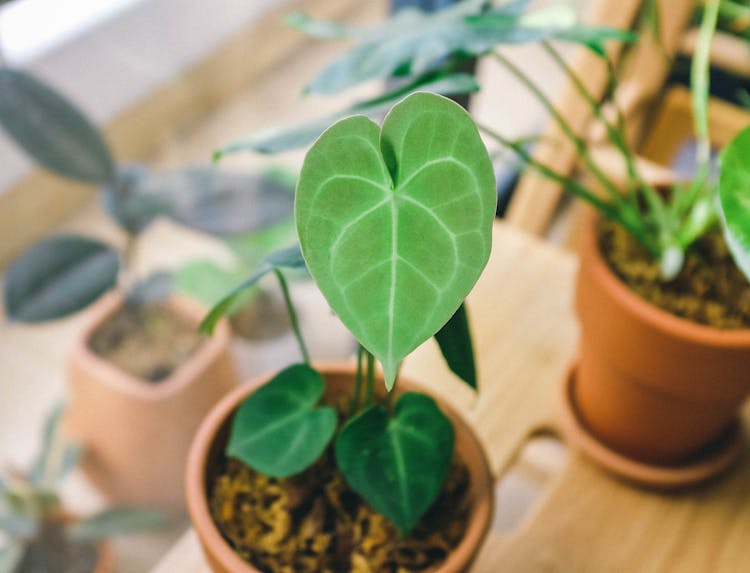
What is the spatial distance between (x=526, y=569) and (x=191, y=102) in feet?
4.60

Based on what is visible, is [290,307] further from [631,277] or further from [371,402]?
[631,277]

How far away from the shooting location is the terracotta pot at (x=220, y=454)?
0.54 m

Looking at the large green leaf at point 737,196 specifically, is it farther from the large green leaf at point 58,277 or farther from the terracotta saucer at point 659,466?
the large green leaf at point 58,277

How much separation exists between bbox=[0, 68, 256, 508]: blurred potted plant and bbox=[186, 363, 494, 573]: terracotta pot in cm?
43

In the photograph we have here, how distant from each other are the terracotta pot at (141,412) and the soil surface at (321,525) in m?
0.48

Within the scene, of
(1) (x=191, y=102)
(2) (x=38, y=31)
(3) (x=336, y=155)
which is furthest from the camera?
(1) (x=191, y=102)

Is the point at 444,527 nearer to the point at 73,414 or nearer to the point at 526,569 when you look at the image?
the point at 526,569

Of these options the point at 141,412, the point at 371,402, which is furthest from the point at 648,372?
the point at 141,412

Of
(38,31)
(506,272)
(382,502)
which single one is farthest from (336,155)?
(38,31)

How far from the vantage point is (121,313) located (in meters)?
1.18

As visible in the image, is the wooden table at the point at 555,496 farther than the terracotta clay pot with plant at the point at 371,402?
Yes

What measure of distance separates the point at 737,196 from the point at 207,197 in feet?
2.71

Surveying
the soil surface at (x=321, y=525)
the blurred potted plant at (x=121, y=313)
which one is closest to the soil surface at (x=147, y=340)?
the blurred potted plant at (x=121, y=313)

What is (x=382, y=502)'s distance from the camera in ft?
1.77
